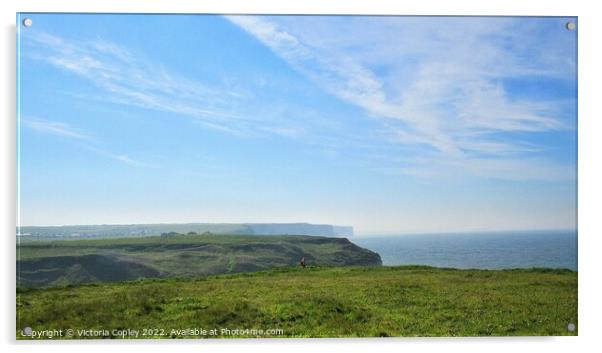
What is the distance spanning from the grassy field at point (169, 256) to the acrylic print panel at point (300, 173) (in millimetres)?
29

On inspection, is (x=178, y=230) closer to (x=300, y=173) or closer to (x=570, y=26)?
(x=300, y=173)

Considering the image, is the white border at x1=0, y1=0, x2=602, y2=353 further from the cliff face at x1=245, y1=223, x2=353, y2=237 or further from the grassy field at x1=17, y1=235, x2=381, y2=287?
the cliff face at x1=245, y1=223, x2=353, y2=237

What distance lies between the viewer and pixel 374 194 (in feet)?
28.0

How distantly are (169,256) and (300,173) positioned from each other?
234 cm

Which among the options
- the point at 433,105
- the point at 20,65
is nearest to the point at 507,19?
the point at 433,105

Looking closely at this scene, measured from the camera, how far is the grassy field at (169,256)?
8078mm

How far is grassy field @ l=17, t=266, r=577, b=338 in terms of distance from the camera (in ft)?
26.1

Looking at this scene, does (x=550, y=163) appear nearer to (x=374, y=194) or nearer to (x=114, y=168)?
(x=374, y=194)

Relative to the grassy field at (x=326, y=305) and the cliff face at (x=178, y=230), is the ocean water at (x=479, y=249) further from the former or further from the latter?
the cliff face at (x=178, y=230)

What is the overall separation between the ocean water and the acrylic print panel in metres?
0.03

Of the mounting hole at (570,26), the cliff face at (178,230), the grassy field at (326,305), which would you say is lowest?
the grassy field at (326,305)

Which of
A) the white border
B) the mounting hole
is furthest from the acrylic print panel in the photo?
the white border

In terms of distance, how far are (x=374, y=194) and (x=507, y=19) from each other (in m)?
3.31

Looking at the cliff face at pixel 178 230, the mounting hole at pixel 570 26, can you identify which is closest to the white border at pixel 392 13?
the mounting hole at pixel 570 26
